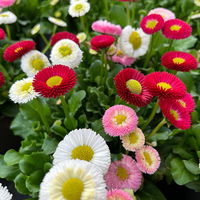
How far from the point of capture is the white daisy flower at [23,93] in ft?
2.53

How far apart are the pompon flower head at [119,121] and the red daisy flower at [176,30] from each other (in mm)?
348

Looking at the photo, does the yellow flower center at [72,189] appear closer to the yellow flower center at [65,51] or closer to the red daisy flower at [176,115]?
the red daisy flower at [176,115]

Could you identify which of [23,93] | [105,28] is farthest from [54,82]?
[105,28]

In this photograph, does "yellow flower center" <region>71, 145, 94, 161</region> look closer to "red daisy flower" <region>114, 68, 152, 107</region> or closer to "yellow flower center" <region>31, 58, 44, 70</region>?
"red daisy flower" <region>114, 68, 152, 107</region>

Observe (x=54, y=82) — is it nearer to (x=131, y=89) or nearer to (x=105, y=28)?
(x=131, y=89)

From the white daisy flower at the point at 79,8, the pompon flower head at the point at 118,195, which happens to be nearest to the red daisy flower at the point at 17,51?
the white daisy flower at the point at 79,8

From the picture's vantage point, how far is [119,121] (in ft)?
2.57

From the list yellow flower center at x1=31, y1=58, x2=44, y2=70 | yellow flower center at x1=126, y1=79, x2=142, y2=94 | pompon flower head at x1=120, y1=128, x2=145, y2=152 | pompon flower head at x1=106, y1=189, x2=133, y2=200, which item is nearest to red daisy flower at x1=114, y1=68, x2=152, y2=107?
yellow flower center at x1=126, y1=79, x2=142, y2=94

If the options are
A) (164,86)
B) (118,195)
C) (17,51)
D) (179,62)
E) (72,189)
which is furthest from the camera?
(17,51)

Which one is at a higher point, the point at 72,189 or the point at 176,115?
the point at 72,189

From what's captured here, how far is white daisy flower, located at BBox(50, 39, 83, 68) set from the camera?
0.86m

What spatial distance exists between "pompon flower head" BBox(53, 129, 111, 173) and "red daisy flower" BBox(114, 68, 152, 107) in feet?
0.47

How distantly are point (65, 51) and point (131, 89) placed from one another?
0.26m

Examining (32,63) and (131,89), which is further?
(32,63)
